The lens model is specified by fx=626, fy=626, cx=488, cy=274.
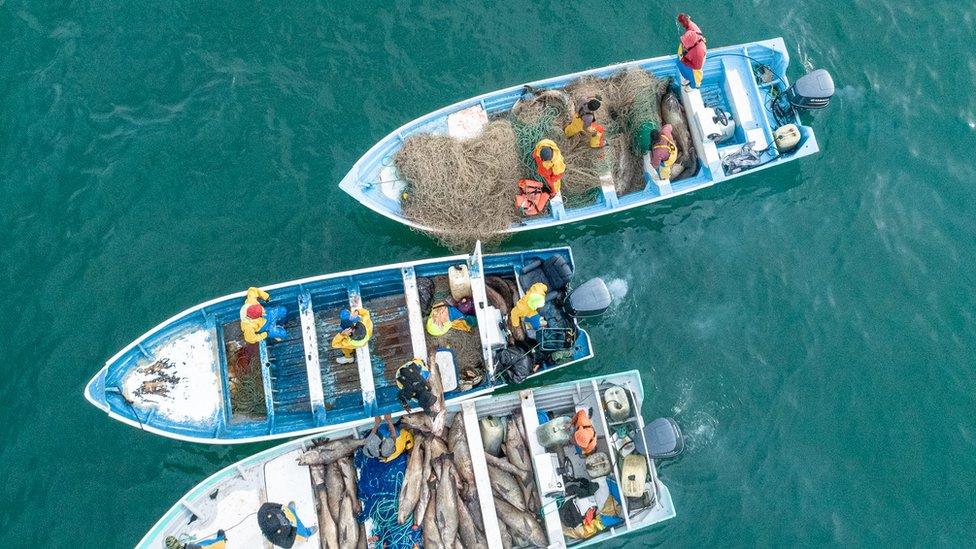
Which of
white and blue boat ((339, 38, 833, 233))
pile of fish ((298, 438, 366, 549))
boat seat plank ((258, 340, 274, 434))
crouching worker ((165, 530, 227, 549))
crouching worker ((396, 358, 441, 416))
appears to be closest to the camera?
crouching worker ((165, 530, 227, 549))

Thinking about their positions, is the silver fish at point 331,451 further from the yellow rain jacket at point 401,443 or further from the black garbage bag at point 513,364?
the black garbage bag at point 513,364

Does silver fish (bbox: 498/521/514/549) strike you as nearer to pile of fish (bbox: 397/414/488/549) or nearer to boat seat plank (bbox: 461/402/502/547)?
boat seat plank (bbox: 461/402/502/547)

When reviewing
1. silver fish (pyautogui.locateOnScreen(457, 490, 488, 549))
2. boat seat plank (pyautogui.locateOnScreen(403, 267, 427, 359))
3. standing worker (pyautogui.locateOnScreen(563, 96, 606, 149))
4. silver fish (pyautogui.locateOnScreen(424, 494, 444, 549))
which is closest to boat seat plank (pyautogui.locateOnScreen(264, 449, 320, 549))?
silver fish (pyautogui.locateOnScreen(424, 494, 444, 549))

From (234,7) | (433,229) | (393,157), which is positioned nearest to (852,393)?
(433,229)

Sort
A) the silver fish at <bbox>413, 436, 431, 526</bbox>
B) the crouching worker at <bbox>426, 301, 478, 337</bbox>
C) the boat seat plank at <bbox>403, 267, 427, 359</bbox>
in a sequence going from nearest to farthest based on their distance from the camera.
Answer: the silver fish at <bbox>413, 436, 431, 526</bbox>, the boat seat plank at <bbox>403, 267, 427, 359</bbox>, the crouching worker at <bbox>426, 301, 478, 337</bbox>

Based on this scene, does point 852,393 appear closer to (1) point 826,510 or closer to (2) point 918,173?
(1) point 826,510

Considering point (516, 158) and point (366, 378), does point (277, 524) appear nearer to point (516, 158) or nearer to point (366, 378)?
point (366, 378)

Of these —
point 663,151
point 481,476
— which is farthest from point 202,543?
point 663,151
